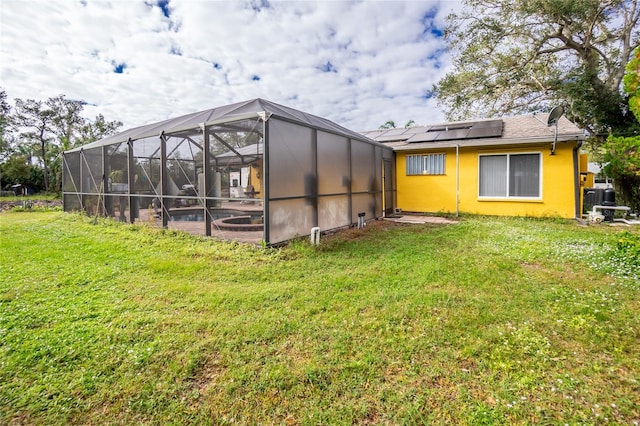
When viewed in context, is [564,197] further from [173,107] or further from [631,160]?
[173,107]

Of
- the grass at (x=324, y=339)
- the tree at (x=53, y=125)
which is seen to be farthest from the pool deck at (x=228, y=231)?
the tree at (x=53, y=125)

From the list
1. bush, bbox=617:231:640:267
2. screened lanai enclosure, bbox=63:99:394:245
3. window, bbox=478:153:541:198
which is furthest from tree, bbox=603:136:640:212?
screened lanai enclosure, bbox=63:99:394:245

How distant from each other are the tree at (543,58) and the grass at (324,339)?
1138cm

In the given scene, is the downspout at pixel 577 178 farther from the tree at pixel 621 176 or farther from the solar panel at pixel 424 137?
the solar panel at pixel 424 137

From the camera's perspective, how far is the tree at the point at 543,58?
39.4 ft

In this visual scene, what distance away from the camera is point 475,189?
9508mm

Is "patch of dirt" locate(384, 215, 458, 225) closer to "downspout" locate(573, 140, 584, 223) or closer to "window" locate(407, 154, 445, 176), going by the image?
"window" locate(407, 154, 445, 176)

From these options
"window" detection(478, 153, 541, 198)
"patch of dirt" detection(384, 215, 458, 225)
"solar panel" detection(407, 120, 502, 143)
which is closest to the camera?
"window" detection(478, 153, 541, 198)

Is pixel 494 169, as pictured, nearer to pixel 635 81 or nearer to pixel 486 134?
pixel 486 134

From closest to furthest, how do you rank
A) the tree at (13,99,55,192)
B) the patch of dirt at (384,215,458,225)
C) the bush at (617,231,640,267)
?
the bush at (617,231,640,267) → the patch of dirt at (384,215,458,225) → the tree at (13,99,55,192)

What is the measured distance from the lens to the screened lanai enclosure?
5.54 meters

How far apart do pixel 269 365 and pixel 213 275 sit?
231cm

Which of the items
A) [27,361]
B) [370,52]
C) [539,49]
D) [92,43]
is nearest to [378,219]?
[370,52]

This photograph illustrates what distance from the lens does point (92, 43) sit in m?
8.93
